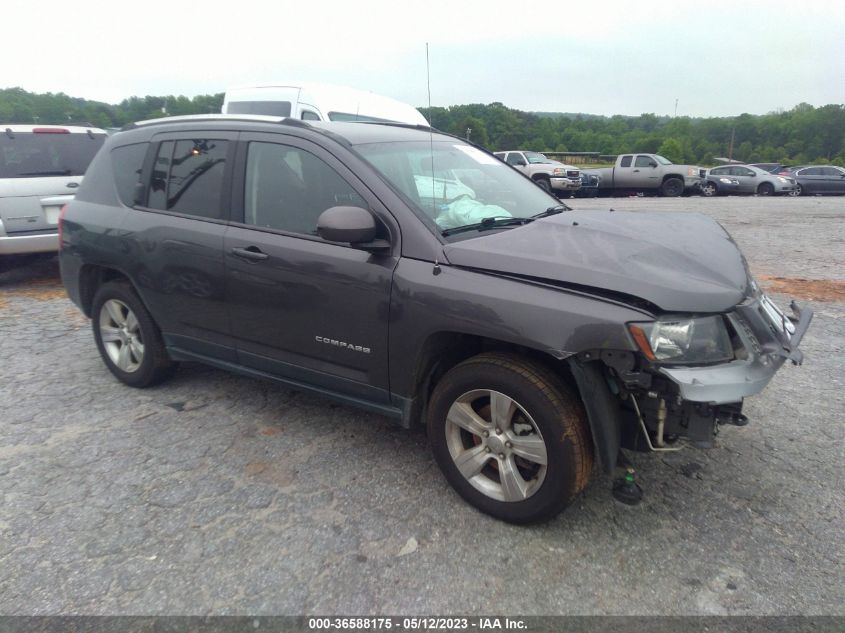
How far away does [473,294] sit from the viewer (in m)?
2.71

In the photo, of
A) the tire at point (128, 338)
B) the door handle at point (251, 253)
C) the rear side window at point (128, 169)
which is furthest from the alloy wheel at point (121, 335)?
the door handle at point (251, 253)

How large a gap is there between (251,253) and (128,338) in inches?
61.2

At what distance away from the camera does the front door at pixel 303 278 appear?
305 centimetres

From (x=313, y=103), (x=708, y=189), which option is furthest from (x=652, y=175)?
(x=313, y=103)

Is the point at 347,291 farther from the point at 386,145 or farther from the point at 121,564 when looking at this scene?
the point at 121,564

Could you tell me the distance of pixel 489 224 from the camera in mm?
3240

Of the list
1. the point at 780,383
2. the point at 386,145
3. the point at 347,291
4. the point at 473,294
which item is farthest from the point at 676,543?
the point at 386,145

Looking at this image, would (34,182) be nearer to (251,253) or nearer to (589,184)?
(251,253)

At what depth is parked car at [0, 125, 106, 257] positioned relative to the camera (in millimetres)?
6793

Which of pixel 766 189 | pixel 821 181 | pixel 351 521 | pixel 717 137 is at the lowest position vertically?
pixel 351 521

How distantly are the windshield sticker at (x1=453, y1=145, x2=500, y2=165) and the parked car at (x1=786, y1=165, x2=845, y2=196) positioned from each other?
93.5ft

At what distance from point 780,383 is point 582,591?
108 inches

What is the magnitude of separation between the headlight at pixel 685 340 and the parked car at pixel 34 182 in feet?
22.8

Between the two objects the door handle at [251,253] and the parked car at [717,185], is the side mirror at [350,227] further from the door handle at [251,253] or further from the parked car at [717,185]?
the parked car at [717,185]
